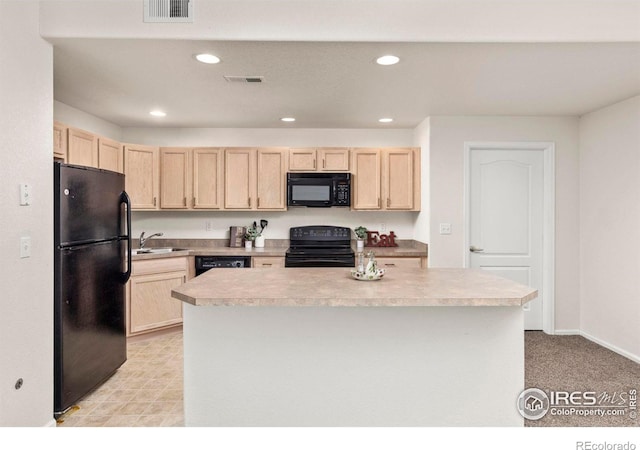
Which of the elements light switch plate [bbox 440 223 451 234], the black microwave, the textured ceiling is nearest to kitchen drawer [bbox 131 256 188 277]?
the black microwave

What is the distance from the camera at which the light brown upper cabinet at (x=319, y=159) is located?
4320mm

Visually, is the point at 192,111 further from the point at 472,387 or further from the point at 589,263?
the point at 589,263

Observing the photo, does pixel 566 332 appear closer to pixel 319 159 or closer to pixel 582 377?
pixel 582 377

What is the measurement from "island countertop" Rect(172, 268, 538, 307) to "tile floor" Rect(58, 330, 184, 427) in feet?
3.10

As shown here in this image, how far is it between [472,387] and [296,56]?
7.29 ft

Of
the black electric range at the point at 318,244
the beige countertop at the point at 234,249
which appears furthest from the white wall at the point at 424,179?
the black electric range at the point at 318,244

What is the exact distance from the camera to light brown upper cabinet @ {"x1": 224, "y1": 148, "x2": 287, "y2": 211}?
14.2 ft

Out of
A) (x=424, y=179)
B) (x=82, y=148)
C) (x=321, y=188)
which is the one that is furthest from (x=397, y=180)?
(x=82, y=148)

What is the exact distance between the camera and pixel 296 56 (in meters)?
2.45

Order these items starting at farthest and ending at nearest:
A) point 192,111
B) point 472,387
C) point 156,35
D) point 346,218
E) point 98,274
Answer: point 346,218 < point 192,111 < point 98,274 < point 156,35 < point 472,387

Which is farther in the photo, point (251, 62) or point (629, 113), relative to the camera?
point (629, 113)

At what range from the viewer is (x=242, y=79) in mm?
2889

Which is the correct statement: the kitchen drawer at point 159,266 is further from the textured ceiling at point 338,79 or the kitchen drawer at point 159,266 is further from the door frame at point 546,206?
Answer: the door frame at point 546,206
